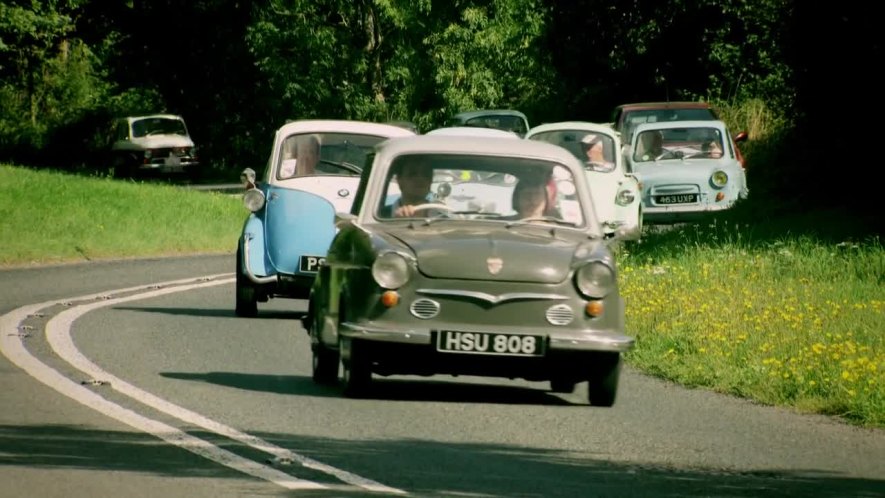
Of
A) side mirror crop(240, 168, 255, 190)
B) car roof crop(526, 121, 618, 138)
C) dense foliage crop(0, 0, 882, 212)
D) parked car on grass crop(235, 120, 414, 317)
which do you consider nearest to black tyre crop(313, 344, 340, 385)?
parked car on grass crop(235, 120, 414, 317)

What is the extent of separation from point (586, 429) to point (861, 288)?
28.1ft

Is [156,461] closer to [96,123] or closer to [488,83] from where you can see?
[488,83]

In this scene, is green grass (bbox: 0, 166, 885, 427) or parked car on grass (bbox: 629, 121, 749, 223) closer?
green grass (bbox: 0, 166, 885, 427)

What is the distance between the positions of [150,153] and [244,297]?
118 feet

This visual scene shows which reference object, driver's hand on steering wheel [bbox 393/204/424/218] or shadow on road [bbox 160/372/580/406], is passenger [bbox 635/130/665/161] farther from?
driver's hand on steering wheel [bbox 393/204/424/218]

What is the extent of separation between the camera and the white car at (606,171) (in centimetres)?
2541

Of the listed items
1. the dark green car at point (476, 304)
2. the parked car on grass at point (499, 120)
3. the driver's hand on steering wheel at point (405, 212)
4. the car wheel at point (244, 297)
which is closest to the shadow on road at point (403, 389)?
the dark green car at point (476, 304)

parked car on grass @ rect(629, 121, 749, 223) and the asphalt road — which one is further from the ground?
the asphalt road

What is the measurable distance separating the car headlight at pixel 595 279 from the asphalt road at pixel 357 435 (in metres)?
0.70

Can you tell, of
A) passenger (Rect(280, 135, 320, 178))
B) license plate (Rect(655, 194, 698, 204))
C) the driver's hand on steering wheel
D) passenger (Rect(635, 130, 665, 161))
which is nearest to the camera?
the driver's hand on steering wheel

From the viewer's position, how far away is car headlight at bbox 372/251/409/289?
1097cm

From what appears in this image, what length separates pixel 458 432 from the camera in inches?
394

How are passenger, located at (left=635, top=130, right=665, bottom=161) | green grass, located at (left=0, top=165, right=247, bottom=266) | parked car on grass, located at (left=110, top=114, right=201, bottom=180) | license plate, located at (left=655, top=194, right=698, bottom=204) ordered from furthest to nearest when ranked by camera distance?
1. parked car on grass, located at (left=110, top=114, right=201, bottom=180)
2. passenger, located at (left=635, top=130, right=665, bottom=161)
3. license plate, located at (left=655, top=194, right=698, bottom=204)
4. green grass, located at (left=0, top=165, right=247, bottom=266)

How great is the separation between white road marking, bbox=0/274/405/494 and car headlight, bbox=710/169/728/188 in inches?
549
